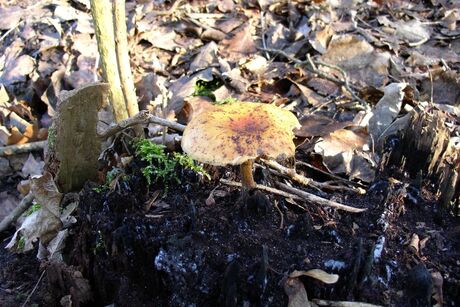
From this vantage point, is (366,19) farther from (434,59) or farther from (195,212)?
(195,212)

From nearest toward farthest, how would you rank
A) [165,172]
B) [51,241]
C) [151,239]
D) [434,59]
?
1. [151,239]
2. [165,172]
3. [51,241]
4. [434,59]

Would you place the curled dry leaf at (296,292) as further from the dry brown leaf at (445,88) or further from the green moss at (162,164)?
the dry brown leaf at (445,88)

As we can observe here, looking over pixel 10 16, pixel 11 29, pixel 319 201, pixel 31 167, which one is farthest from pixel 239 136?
pixel 10 16

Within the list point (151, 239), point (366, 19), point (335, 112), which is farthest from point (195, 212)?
point (366, 19)

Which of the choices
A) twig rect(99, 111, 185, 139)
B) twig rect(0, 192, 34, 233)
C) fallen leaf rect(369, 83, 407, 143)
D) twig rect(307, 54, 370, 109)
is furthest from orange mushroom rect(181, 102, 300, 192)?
twig rect(307, 54, 370, 109)

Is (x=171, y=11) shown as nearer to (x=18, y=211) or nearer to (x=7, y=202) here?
(x=7, y=202)

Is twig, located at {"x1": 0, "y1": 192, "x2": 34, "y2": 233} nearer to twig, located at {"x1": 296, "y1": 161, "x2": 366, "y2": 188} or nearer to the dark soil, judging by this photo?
the dark soil
